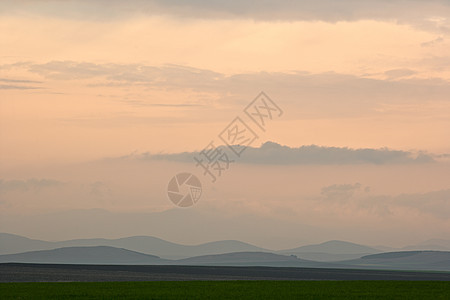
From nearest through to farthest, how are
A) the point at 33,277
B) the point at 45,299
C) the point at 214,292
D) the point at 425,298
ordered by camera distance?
the point at 45,299 → the point at 425,298 → the point at 214,292 → the point at 33,277

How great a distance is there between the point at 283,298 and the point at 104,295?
16.1 metres

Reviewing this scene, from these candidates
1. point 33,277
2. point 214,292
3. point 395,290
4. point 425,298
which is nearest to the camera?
point 425,298

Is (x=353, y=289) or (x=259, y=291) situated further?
(x=353, y=289)

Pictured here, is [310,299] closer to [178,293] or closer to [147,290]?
[178,293]

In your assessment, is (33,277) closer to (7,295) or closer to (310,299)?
(7,295)

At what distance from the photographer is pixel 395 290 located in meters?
84.8

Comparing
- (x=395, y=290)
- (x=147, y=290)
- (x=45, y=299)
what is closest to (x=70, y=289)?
(x=147, y=290)

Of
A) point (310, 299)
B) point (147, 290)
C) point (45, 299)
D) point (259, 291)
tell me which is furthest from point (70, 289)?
point (310, 299)

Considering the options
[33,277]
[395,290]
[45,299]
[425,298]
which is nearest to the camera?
[45,299]

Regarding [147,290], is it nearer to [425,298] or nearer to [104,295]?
[104,295]

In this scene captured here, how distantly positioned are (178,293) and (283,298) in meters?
11.1

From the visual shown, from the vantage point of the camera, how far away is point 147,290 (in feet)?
262

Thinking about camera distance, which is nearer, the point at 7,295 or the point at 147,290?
the point at 7,295

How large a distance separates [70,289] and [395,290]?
1338 inches
